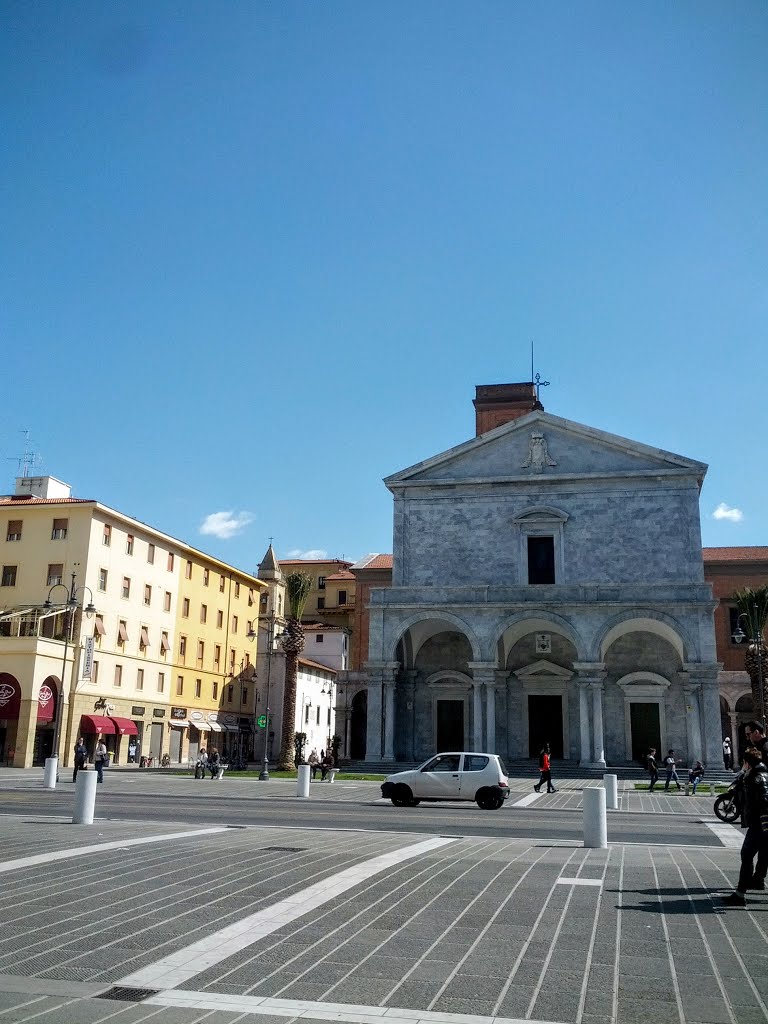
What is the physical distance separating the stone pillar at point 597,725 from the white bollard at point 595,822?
27.0m

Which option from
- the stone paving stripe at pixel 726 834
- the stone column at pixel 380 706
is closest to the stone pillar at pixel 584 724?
the stone column at pixel 380 706

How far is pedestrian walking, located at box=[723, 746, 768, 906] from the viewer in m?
9.11

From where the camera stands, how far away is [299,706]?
62250 millimetres

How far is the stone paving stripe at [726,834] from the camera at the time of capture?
1620cm

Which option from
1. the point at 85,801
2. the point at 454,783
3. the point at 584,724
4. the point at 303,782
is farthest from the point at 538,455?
the point at 85,801

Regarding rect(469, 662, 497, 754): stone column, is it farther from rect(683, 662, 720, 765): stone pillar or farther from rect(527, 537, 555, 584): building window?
rect(683, 662, 720, 765): stone pillar

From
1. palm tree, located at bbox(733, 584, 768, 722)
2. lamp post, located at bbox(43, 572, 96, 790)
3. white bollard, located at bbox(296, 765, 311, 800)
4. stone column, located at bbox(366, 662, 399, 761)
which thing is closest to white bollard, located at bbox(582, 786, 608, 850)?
white bollard, located at bbox(296, 765, 311, 800)

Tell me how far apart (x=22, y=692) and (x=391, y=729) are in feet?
55.8

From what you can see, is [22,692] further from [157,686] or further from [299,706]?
[299,706]

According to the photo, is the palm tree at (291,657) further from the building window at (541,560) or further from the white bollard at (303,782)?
the white bollard at (303,782)

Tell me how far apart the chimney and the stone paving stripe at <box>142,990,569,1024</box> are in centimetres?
6007

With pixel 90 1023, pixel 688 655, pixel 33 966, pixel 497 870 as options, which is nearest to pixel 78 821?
pixel 497 870

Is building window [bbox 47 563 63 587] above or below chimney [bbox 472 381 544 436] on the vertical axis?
below

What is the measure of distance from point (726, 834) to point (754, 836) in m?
10.1
